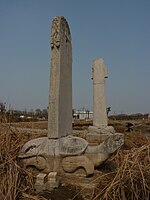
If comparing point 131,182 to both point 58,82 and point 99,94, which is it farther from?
point 99,94

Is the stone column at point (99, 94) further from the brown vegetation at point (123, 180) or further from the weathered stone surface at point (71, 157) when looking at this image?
the brown vegetation at point (123, 180)

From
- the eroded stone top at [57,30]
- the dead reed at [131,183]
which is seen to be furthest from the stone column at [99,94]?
the dead reed at [131,183]

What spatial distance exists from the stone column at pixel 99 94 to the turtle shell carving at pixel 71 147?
5.05 m

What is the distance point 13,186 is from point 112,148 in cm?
176

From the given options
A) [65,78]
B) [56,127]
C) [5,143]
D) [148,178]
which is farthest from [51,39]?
[148,178]

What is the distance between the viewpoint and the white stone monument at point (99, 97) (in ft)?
29.1

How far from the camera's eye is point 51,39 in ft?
13.4

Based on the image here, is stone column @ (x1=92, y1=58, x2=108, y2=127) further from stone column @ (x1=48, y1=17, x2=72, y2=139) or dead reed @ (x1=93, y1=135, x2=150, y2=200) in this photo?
dead reed @ (x1=93, y1=135, x2=150, y2=200)

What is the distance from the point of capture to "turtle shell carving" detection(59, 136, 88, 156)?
3.70 meters

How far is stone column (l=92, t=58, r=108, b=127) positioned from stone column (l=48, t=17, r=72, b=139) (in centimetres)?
455

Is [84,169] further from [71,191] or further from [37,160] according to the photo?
[37,160]

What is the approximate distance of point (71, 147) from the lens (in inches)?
148

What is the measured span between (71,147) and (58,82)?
1.14 m

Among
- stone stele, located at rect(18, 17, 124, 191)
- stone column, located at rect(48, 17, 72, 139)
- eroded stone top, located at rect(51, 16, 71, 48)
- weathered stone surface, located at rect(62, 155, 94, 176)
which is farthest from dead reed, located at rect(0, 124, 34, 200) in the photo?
eroded stone top, located at rect(51, 16, 71, 48)
